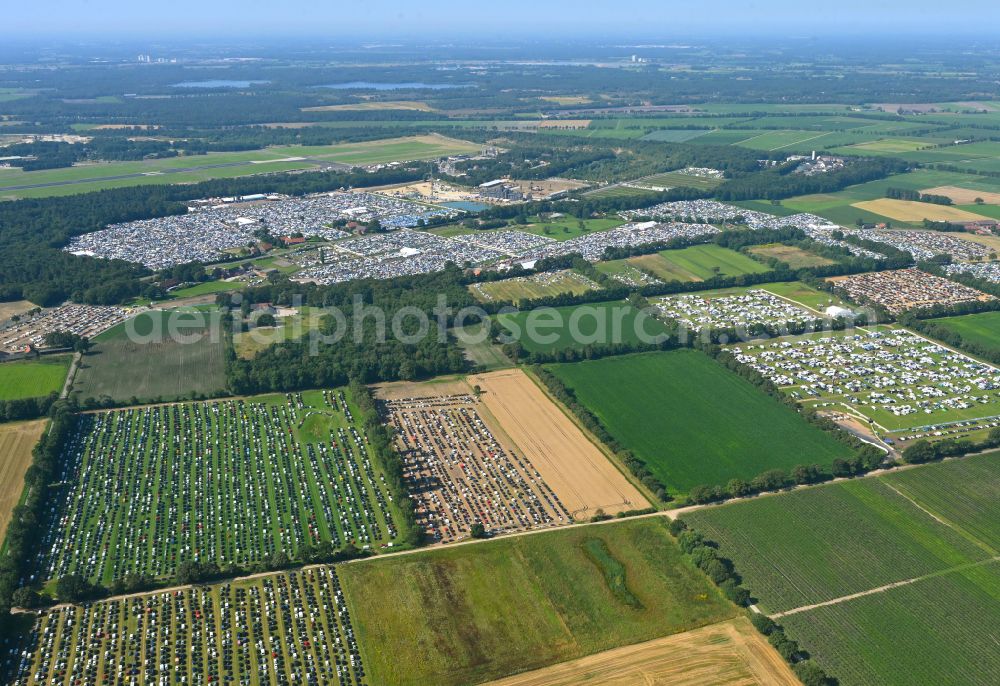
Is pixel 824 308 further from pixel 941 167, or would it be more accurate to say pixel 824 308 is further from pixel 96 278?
pixel 941 167

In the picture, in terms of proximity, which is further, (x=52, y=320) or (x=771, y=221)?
(x=771, y=221)

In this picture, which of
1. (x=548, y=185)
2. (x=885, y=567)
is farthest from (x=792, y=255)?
(x=885, y=567)

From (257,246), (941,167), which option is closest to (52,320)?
(257,246)

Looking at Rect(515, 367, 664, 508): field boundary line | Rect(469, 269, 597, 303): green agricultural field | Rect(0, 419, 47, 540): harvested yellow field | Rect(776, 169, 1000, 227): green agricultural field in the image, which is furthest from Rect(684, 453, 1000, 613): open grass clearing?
Rect(776, 169, 1000, 227): green agricultural field

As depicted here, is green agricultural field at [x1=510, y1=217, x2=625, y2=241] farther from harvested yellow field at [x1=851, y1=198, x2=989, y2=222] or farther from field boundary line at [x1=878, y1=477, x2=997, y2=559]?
field boundary line at [x1=878, y1=477, x2=997, y2=559]

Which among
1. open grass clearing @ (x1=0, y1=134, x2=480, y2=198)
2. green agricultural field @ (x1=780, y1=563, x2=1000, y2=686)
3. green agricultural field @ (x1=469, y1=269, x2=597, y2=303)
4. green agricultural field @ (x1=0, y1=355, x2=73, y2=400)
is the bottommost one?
green agricultural field @ (x1=780, y1=563, x2=1000, y2=686)

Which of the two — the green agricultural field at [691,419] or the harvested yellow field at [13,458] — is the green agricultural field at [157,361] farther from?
the green agricultural field at [691,419]
